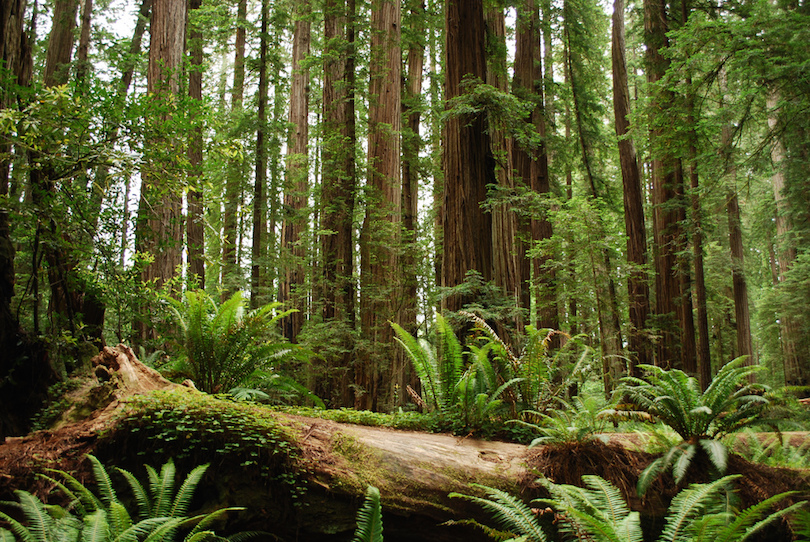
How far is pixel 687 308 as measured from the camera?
10219 millimetres

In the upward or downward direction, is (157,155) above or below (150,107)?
below

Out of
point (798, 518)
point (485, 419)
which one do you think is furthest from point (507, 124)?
point (798, 518)

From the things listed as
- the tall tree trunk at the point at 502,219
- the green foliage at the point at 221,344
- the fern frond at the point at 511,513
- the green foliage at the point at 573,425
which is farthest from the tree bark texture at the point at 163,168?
the tall tree trunk at the point at 502,219

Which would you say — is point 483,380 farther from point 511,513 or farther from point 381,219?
point 381,219

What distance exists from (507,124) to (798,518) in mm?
5081

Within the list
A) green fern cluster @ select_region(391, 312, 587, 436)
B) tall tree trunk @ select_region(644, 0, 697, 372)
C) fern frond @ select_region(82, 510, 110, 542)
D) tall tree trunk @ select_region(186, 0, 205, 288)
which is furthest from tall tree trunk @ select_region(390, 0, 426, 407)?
tall tree trunk @ select_region(644, 0, 697, 372)

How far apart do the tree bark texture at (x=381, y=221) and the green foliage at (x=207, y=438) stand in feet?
17.7

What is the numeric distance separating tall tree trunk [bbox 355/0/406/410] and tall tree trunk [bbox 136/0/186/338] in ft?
11.2

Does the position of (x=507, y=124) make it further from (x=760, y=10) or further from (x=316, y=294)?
(x=316, y=294)

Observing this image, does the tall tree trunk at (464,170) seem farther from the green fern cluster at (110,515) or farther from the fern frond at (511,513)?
the green fern cluster at (110,515)

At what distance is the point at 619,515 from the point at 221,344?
151 inches

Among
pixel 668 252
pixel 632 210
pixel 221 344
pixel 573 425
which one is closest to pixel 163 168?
pixel 221 344

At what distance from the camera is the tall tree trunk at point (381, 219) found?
8.82m

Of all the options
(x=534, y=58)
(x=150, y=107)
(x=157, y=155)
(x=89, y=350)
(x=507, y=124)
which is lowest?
(x=89, y=350)
